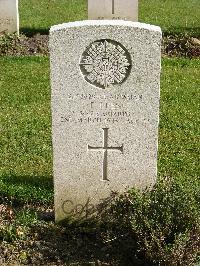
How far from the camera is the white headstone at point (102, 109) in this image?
4.68 meters

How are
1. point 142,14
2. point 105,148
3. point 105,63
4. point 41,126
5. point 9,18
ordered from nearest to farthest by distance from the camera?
point 105,63, point 105,148, point 41,126, point 9,18, point 142,14

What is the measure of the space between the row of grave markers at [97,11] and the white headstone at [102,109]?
707cm

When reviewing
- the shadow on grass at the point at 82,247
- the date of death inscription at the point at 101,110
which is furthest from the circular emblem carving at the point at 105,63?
the shadow on grass at the point at 82,247

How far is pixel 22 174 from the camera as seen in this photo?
6406 mm

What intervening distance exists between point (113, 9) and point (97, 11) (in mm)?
324

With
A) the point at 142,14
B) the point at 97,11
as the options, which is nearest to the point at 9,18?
the point at 97,11

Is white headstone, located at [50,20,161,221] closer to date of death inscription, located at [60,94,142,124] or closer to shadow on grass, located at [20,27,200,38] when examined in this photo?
date of death inscription, located at [60,94,142,124]

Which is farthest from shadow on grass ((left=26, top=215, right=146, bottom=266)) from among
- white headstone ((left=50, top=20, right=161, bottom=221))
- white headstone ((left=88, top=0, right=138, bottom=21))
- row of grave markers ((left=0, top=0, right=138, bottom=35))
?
white headstone ((left=88, top=0, right=138, bottom=21))

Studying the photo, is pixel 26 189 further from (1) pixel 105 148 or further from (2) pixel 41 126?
(2) pixel 41 126

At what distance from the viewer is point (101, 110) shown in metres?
4.88

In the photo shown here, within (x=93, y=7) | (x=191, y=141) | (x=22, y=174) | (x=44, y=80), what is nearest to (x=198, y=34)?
(x=93, y=7)

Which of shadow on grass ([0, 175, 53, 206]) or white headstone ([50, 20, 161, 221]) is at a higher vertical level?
white headstone ([50, 20, 161, 221])

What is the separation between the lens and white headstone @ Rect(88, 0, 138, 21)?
11.7m

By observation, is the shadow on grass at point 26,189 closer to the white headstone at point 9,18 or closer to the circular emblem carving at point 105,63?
the circular emblem carving at point 105,63
